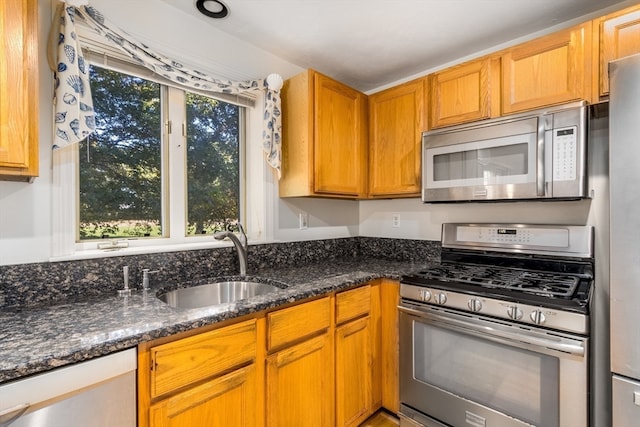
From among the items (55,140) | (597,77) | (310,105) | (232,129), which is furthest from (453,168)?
(55,140)

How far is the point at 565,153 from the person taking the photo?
153 cm

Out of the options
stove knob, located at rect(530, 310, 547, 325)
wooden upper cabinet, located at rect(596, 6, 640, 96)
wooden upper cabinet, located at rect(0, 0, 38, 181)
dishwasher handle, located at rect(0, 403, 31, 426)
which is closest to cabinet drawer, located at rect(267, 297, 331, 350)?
dishwasher handle, located at rect(0, 403, 31, 426)

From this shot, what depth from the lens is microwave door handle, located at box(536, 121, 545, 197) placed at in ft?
5.17

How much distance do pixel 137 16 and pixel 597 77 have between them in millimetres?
2211

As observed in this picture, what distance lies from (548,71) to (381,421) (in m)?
2.13

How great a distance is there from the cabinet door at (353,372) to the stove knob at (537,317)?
82 cm

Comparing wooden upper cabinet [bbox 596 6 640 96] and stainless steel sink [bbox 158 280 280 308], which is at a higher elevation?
wooden upper cabinet [bbox 596 6 640 96]

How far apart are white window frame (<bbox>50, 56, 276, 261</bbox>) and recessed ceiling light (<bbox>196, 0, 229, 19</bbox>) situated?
0.45 m

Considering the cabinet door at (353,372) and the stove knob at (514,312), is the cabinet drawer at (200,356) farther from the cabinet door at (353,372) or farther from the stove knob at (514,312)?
the stove knob at (514,312)

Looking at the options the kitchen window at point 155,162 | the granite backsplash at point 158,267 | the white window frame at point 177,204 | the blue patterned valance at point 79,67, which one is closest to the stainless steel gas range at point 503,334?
the granite backsplash at point 158,267

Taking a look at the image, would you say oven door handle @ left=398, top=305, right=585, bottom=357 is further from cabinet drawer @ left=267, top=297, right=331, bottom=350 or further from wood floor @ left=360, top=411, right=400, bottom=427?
wood floor @ left=360, top=411, right=400, bottom=427

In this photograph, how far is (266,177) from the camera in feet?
6.97

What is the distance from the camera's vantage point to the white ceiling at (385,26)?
5.39 ft

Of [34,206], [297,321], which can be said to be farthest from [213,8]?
[297,321]
